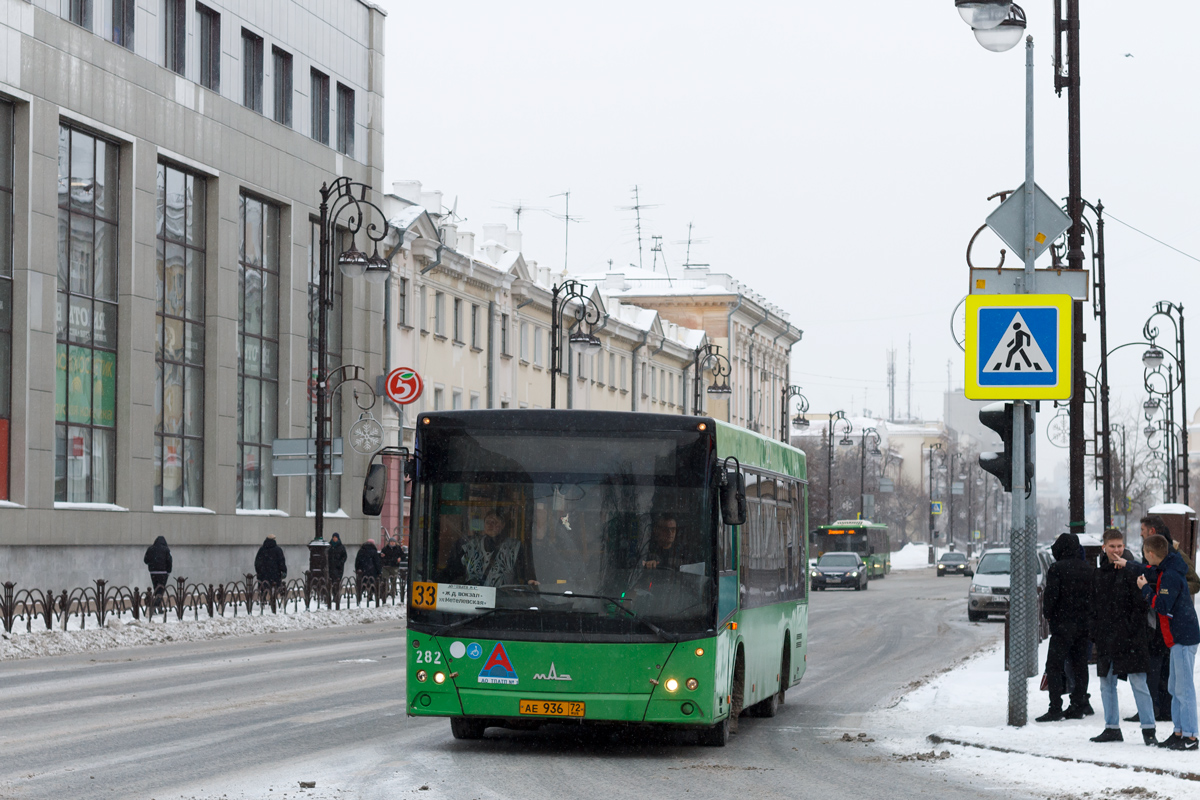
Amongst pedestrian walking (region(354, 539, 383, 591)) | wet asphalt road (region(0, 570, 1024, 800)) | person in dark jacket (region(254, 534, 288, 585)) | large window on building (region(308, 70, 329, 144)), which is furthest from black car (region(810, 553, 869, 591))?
wet asphalt road (region(0, 570, 1024, 800))

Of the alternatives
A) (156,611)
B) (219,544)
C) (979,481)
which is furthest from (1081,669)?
(979,481)

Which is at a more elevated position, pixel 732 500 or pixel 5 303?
pixel 5 303

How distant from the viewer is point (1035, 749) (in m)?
12.3

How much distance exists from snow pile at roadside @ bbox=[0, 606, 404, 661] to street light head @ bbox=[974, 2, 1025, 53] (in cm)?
1540

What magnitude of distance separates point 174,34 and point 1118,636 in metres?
33.4

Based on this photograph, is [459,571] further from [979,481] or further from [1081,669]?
[979,481]

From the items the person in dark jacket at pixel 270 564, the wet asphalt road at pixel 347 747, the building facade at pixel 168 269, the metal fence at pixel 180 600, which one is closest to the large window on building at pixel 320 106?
the building facade at pixel 168 269

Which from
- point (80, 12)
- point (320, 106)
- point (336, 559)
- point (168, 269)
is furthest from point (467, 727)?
point (320, 106)

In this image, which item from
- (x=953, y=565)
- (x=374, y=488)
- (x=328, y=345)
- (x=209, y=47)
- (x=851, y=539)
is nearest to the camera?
(x=374, y=488)

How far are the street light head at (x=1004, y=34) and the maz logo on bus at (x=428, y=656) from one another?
20.6 ft

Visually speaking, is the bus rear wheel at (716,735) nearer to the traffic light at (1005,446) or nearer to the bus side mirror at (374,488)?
the traffic light at (1005,446)

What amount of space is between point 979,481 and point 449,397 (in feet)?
402

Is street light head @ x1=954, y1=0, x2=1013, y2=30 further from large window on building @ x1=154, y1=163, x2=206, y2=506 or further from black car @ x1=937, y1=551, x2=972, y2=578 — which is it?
black car @ x1=937, y1=551, x2=972, y2=578

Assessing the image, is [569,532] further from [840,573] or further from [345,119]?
[840,573]
